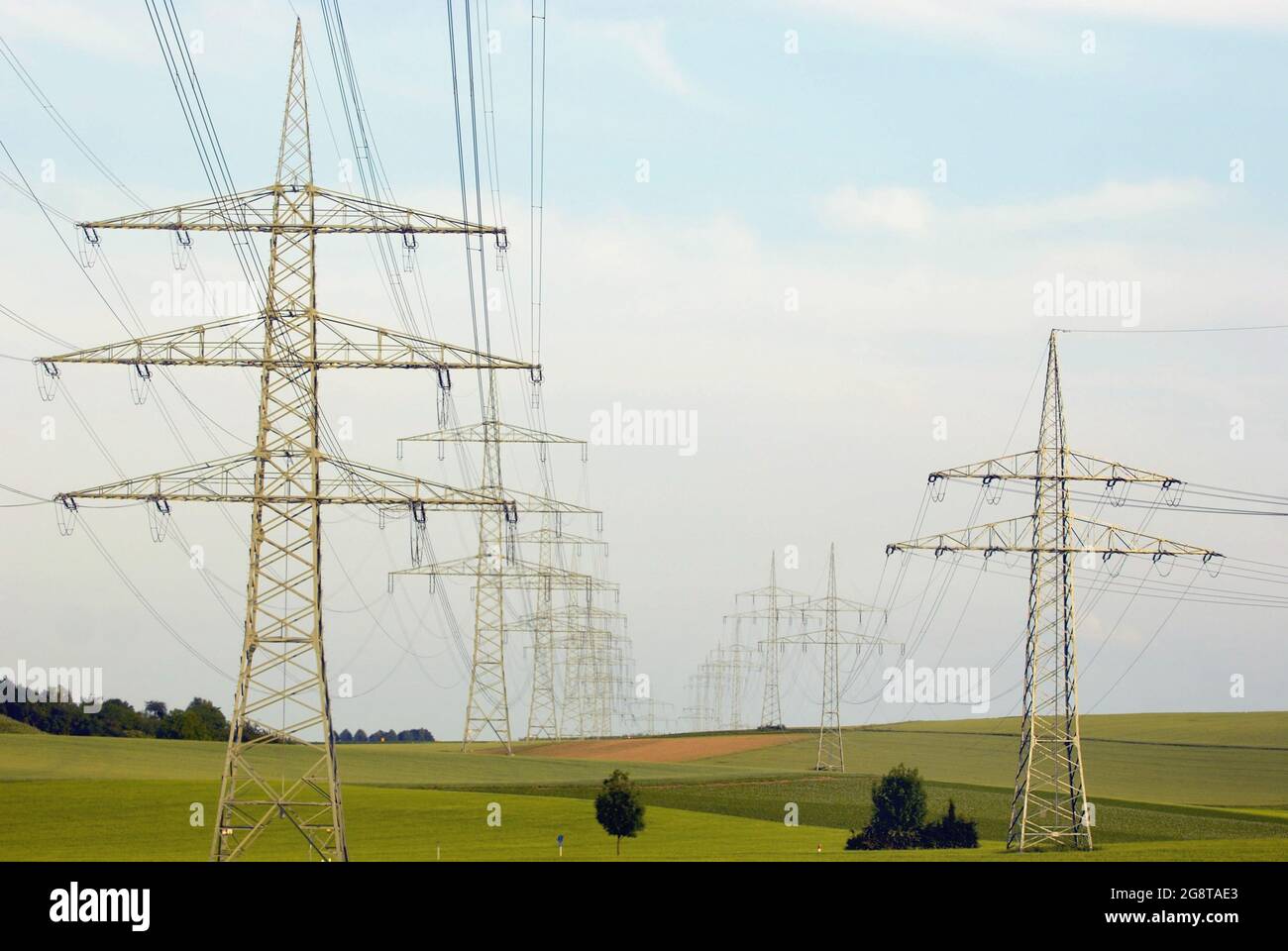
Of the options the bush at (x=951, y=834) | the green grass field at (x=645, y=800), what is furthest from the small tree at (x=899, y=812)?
the green grass field at (x=645, y=800)

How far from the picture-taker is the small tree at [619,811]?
67.1 meters

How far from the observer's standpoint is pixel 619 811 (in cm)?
6712

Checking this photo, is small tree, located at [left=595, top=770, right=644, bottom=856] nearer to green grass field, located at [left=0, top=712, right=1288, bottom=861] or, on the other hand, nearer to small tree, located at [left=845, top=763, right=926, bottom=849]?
green grass field, located at [left=0, top=712, right=1288, bottom=861]

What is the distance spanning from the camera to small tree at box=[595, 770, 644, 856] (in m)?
67.1

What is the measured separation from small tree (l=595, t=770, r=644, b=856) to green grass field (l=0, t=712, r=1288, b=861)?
44.0 inches

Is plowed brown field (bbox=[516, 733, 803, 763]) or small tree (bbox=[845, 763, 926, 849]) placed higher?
small tree (bbox=[845, 763, 926, 849])

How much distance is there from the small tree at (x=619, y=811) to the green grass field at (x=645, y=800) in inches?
44.0

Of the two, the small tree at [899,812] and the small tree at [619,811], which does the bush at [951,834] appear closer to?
the small tree at [899,812]

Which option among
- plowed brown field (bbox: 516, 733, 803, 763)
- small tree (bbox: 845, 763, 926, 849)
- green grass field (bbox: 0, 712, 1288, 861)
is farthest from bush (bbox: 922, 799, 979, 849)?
plowed brown field (bbox: 516, 733, 803, 763)

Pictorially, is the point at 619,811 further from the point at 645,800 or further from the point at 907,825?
the point at 645,800

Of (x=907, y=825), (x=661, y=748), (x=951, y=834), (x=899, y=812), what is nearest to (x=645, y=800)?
(x=899, y=812)

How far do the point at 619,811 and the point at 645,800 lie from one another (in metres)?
25.8
